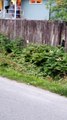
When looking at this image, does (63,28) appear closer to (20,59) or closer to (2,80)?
(20,59)

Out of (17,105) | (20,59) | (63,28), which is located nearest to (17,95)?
(17,105)

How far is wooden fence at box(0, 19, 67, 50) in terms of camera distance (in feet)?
55.0

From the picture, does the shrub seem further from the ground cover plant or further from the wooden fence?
the wooden fence

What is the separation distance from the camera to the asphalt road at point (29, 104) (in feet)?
25.8

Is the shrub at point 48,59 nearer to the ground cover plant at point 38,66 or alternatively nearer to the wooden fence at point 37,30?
the ground cover plant at point 38,66

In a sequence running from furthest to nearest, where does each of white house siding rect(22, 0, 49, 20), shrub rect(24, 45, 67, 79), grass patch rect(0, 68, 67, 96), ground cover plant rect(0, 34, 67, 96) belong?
1. white house siding rect(22, 0, 49, 20)
2. shrub rect(24, 45, 67, 79)
3. ground cover plant rect(0, 34, 67, 96)
4. grass patch rect(0, 68, 67, 96)

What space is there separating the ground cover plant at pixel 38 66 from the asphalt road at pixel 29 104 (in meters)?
0.65

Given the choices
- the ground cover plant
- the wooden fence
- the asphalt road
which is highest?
the wooden fence

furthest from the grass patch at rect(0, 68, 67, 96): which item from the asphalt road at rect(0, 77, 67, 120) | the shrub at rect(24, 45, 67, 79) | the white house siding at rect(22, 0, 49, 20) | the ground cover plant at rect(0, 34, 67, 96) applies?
the white house siding at rect(22, 0, 49, 20)

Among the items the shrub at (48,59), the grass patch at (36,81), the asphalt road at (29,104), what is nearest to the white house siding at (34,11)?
the shrub at (48,59)

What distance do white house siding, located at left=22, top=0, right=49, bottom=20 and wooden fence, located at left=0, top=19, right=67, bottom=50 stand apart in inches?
434

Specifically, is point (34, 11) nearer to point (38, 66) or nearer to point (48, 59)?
point (38, 66)

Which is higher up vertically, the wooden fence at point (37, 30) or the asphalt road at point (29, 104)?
the wooden fence at point (37, 30)

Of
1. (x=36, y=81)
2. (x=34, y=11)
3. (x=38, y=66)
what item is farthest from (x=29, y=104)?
(x=34, y=11)
